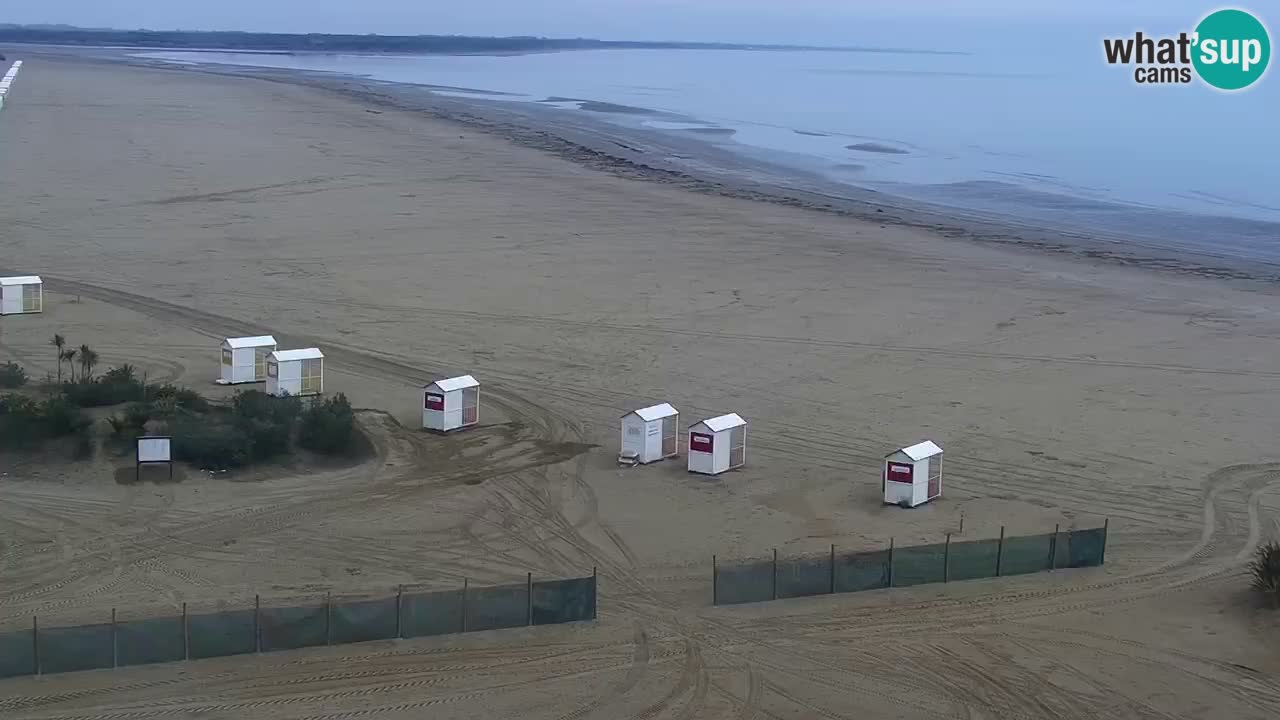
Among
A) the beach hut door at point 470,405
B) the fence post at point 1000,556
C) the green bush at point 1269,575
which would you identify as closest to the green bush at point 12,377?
the beach hut door at point 470,405

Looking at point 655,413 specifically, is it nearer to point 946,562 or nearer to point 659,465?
point 659,465

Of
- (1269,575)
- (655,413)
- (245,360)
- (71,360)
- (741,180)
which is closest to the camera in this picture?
(1269,575)

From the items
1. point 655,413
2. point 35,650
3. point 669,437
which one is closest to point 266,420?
point 655,413

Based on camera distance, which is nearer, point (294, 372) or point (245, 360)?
point (294, 372)

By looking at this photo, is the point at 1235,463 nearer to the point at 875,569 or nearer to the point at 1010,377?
the point at 1010,377

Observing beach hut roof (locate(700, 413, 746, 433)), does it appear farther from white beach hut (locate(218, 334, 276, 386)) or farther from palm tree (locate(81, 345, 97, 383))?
palm tree (locate(81, 345, 97, 383))

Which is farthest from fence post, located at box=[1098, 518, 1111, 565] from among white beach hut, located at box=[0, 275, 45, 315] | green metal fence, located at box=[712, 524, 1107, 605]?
white beach hut, located at box=[0, 275, 45, 315]

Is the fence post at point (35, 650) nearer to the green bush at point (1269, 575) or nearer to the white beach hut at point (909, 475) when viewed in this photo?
the white beach hut at point (909, 475)
